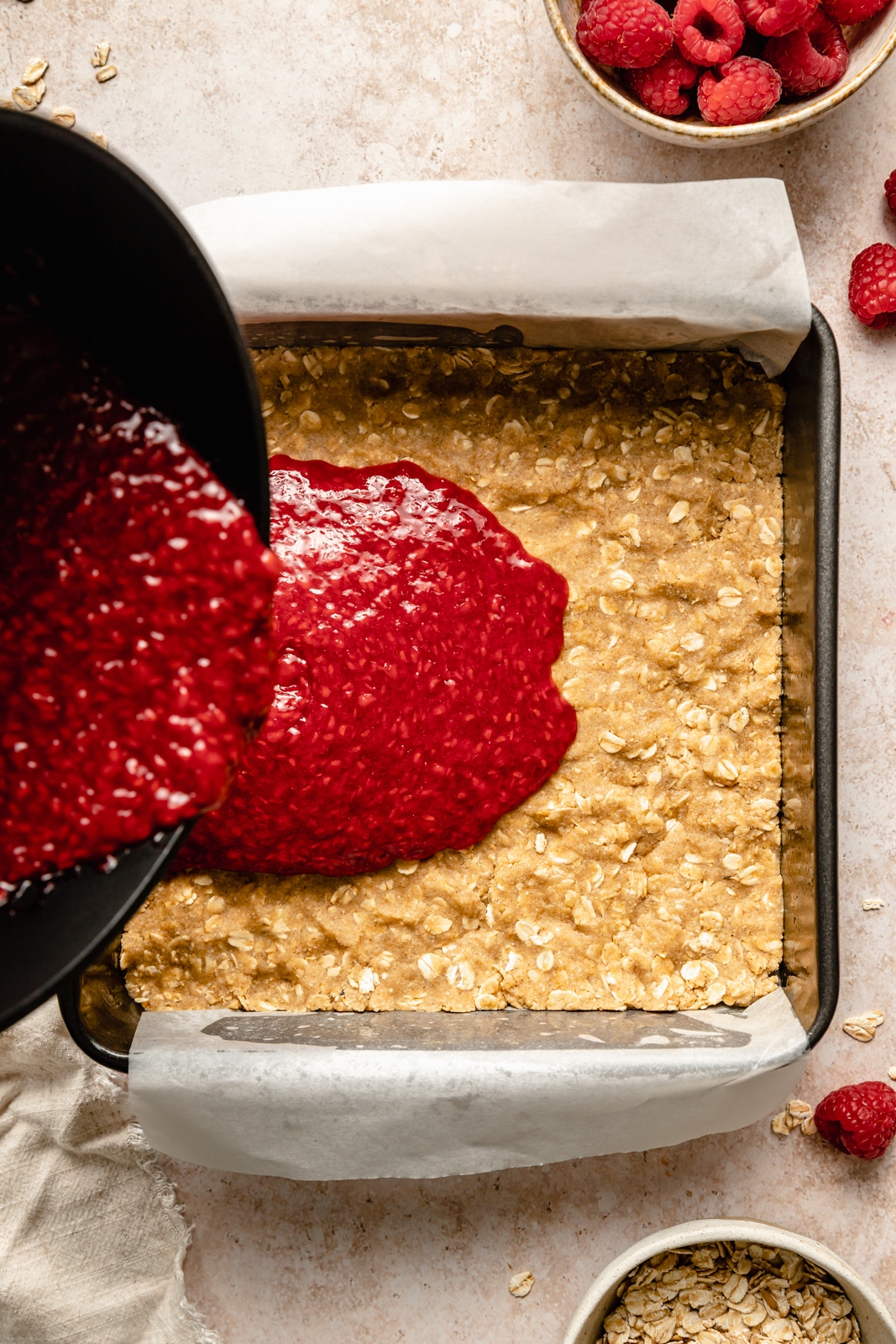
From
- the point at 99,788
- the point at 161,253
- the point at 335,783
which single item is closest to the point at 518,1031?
the point at 335,783

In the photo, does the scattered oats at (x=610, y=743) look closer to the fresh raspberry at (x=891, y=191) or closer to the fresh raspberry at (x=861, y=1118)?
the fresh raspberry at (x=861, y=1118)

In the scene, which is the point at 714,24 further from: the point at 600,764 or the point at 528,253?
the point at 600,764

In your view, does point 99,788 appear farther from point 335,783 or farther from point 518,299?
point 518,299

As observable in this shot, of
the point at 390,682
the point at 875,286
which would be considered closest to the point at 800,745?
the point at 390,682

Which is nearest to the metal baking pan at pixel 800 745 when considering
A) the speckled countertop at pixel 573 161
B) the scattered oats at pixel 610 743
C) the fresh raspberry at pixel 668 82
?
the speckled countertop at pixel 573 161

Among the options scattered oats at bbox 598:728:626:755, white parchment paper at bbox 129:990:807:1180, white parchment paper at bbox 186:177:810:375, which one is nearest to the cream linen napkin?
white parchment paper at bbox 129:990:807:1180
